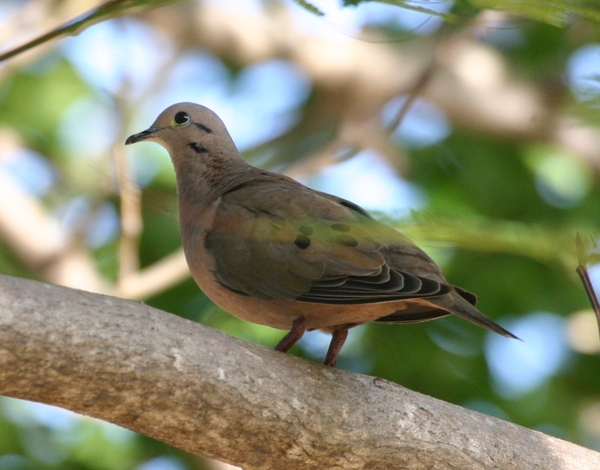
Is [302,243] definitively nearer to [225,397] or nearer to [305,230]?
[225,397]

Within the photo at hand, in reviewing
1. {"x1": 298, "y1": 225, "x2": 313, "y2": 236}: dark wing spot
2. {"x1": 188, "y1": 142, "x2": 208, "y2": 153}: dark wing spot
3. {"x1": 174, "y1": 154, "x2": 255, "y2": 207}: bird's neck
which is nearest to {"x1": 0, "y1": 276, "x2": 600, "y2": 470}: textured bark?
{"x1": 298, "y1": 225, "x2": 313, "y2": 236}: dark wing spot

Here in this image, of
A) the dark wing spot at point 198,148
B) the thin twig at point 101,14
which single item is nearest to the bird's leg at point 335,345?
the dark wing spot at point 198,148

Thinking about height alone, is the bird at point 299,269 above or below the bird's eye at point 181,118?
below

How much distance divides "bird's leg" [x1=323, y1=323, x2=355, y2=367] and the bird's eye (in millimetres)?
1387

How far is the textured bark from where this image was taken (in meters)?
2.16

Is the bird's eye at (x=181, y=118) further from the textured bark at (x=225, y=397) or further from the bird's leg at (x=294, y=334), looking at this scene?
the textured bark at (x=225, y=397)

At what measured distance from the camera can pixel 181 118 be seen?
4.18 metres

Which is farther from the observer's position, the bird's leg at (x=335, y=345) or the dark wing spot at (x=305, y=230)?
the bird's leg at (x=335, y=345)

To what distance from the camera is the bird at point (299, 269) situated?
9.82 feet

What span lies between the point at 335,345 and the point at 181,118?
1.49 meters

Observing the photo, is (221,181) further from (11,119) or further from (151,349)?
(11,119)

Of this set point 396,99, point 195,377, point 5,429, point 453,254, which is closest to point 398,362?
point 453,254

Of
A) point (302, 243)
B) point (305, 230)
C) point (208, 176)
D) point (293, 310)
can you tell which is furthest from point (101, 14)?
point (208, 176)

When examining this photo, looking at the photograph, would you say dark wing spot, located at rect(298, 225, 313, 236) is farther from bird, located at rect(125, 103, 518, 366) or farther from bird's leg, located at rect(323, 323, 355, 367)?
bird's leg, located at rect(323, 323, 355, 367)
